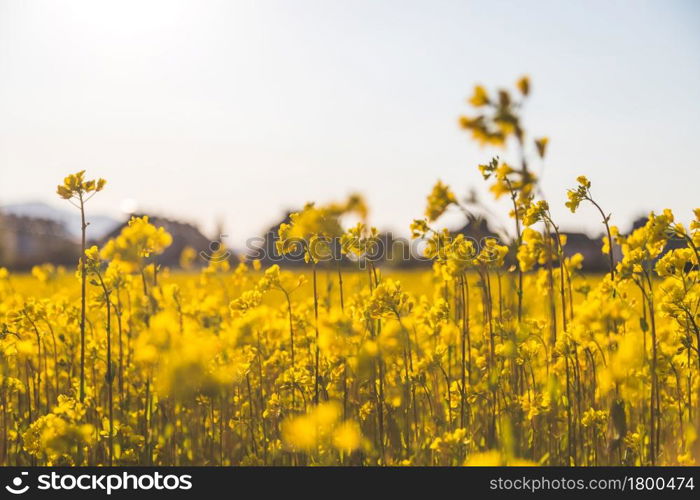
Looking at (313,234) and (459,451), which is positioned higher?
(313,234)

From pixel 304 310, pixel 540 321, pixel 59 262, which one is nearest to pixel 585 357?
pixel 540 321

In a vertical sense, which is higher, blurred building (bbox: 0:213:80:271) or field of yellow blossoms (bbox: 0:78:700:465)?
blurred building (bbox: 0:213:80:271)

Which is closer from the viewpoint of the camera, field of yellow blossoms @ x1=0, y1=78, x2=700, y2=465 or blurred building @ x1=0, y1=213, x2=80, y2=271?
field of yellow blossoms @ x1=0, y1=78, x2=700, y2=465

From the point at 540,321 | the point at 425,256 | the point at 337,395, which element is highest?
the point at 425,256

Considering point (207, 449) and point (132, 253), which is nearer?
point (132, 253)

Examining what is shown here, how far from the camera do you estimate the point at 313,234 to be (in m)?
2.99

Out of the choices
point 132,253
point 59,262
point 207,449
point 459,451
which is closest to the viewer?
point 459,451

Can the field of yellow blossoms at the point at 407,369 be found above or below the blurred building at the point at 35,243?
below

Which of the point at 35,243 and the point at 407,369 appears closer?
the point at 407,369

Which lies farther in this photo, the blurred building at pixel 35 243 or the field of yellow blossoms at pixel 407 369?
the blurred building at pixel 35 243

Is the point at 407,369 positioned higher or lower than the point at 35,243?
lower
